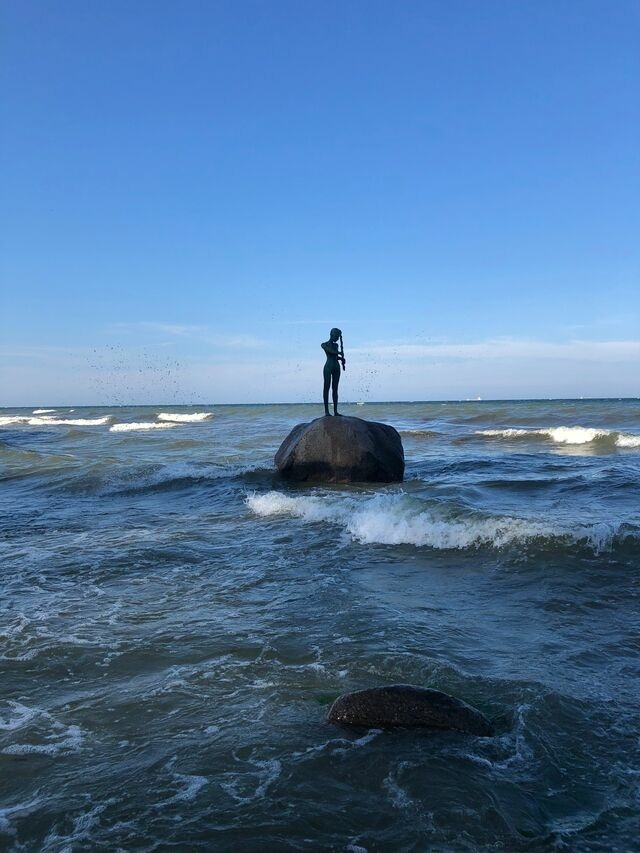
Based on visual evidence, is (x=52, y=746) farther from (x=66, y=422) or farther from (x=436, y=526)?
(x=66, y=422)

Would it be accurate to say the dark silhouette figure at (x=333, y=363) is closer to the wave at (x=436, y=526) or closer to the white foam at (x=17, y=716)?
the wave at (x=436, y=526)

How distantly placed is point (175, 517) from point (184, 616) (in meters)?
5.24

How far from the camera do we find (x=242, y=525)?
9750mm

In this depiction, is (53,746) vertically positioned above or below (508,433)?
below

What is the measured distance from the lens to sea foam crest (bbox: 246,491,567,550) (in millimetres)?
7906

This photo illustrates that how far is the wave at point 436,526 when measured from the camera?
24.8 feet

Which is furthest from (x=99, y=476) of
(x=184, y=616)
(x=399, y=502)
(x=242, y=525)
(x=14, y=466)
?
(x=184, y=616)

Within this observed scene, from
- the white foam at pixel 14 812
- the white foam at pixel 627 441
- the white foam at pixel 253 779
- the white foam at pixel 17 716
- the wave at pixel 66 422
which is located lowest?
the white foam at pixel 253 779

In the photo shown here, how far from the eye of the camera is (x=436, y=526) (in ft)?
27.6

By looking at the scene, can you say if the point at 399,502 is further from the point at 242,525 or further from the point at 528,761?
the point at 528,761

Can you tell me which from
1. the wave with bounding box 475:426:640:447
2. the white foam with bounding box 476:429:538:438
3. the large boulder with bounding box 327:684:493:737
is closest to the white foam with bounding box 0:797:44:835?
the large boulder with bounding box 327:684:493:737

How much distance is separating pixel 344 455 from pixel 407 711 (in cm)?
1003

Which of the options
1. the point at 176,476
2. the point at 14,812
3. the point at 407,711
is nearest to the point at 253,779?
the point at 407,711

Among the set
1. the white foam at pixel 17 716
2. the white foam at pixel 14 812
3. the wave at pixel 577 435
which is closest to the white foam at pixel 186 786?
the white foam at pixel 14 812
